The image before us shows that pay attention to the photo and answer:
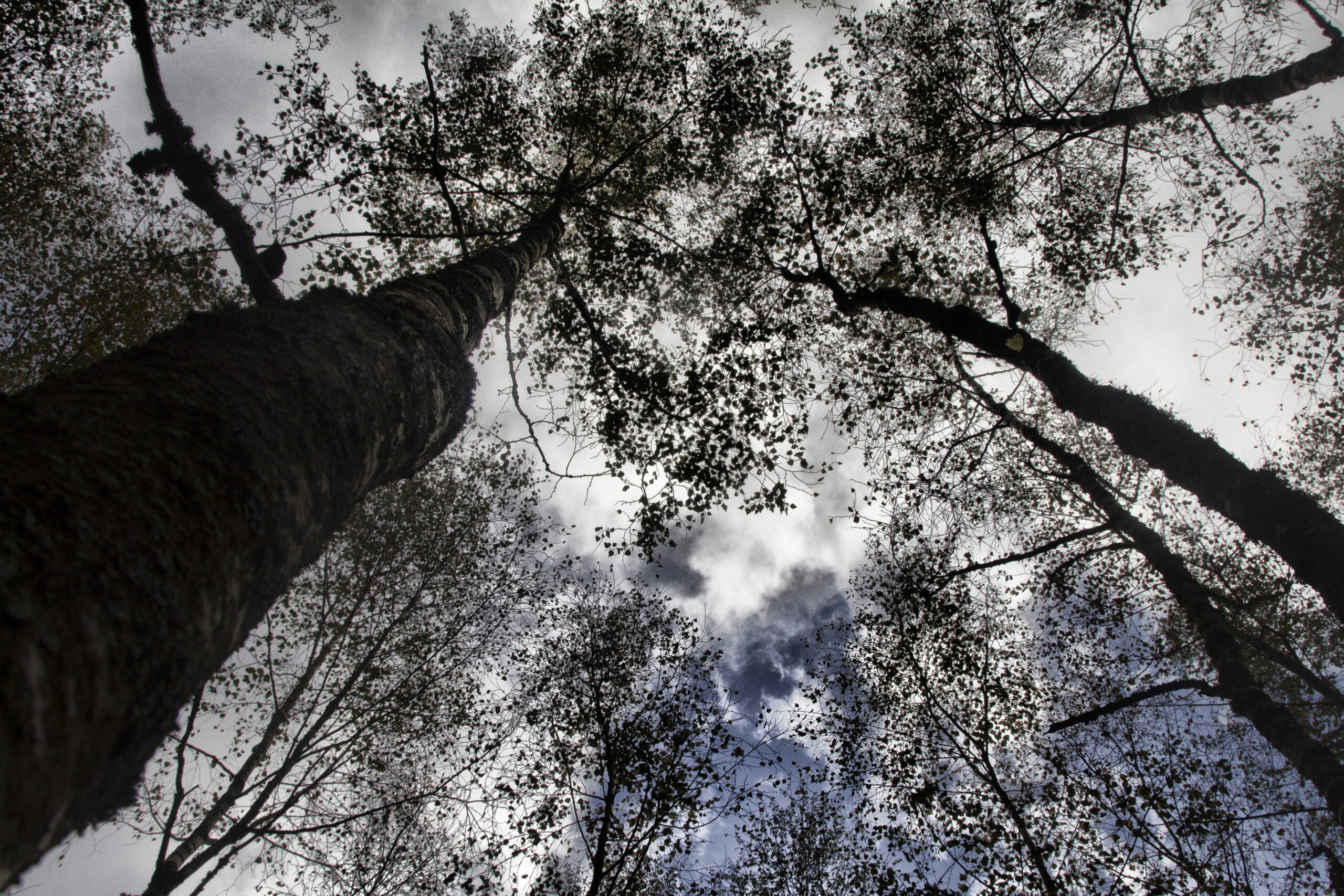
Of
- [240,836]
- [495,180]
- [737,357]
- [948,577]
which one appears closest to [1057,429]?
[948,577]

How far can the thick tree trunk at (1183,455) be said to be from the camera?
3.84 meters

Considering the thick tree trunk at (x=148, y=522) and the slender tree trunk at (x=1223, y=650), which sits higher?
the slender tree trunk at (x=1223, y=650)

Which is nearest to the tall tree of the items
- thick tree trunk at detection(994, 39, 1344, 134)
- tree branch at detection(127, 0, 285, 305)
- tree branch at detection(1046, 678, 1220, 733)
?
tree branch at detection(127, 0, 285, 305)

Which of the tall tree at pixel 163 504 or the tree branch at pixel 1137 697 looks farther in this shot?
the tree branch at pixel 1137 697

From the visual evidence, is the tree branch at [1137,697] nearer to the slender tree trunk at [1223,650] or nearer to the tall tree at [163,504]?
the slender tree trunk at [1223,650]

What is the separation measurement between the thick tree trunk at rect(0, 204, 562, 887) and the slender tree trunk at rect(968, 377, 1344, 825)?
784cm

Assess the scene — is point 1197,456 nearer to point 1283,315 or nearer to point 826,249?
point 826,249

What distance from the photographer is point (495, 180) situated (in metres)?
9.21

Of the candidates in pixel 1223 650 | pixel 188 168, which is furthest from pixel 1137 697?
pixel 188 168

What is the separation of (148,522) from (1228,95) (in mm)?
9667

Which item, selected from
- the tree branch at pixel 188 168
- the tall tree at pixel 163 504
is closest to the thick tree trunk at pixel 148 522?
the tall tree at pixel 163 504

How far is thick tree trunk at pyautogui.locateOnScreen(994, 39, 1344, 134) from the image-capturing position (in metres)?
5.03

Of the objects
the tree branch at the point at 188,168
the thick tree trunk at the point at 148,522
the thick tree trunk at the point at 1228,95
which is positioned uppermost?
the thick tree trunk at the point at 1228,95

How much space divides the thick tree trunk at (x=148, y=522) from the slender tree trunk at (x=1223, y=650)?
309 inches
